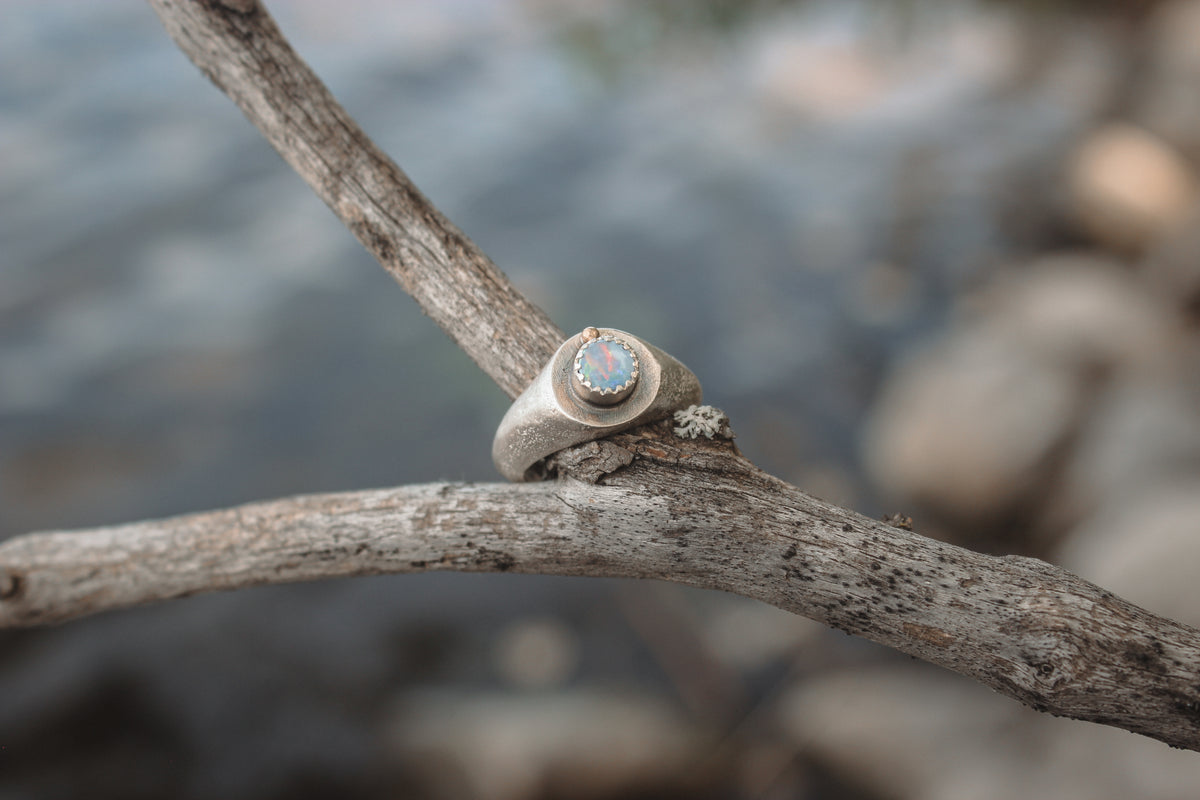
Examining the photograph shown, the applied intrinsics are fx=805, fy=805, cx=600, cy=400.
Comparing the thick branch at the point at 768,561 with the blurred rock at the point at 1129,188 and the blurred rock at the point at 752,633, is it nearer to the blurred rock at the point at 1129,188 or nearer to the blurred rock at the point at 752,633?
the blurred rock at the point at 752,633

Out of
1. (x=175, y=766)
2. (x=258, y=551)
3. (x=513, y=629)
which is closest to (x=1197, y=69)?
(x=513, y=629)

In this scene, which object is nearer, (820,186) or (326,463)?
(326,463)

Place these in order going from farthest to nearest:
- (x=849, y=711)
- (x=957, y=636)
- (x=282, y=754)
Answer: (x=282, y=754) → (x=849, y=711) → (x=957, y=636)

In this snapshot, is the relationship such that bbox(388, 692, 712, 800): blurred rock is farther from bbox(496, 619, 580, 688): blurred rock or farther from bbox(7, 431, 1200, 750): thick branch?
bbox(7, 431, 1200, 750): thick branch

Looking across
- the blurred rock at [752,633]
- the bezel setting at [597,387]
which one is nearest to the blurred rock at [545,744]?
the blurred rock at [752,633]

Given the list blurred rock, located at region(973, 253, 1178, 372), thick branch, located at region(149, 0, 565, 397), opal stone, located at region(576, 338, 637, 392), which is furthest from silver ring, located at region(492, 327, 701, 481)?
blurred rock, located at region(973, 253, 1178, 372)

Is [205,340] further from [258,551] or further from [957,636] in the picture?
[957,636]

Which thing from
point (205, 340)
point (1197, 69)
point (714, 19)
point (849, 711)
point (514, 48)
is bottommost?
point (849, 711)
